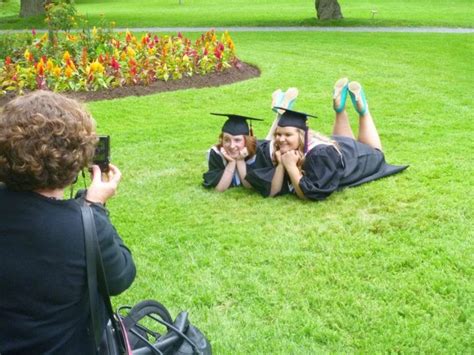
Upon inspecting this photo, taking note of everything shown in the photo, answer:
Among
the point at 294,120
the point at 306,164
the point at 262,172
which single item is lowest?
the point at 262,172

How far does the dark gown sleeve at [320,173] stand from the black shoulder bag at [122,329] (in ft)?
8.12

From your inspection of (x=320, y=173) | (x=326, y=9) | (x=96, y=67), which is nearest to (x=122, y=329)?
(x=320, y=173)

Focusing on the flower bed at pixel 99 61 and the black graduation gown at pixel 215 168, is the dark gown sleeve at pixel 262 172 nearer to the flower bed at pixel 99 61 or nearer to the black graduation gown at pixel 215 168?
the black graduation gown at pixel 215 168

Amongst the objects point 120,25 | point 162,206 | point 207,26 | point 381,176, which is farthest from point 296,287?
point 120,25

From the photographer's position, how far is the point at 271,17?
78.0 ft

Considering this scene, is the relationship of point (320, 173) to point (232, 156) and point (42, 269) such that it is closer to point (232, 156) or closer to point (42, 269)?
point (232, 156)

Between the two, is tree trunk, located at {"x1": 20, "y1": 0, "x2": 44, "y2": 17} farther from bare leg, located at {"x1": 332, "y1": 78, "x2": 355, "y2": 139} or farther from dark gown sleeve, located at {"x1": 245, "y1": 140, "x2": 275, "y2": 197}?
dark gown sleeve, located at {"x1": 245, "y1": 140, "x2": 275, "y2": 197}

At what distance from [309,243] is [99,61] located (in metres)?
6.22

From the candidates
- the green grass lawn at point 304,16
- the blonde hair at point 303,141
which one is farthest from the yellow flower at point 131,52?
the green grass lawn at point 304,16

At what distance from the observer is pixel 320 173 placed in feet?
17.0

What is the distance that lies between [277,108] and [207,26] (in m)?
16.0

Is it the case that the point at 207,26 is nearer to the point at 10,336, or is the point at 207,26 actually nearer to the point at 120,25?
the point at 120,25

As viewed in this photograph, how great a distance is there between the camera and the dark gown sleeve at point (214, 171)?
561 centimetres

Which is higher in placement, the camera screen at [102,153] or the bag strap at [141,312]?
the camera screen at [102,153]
